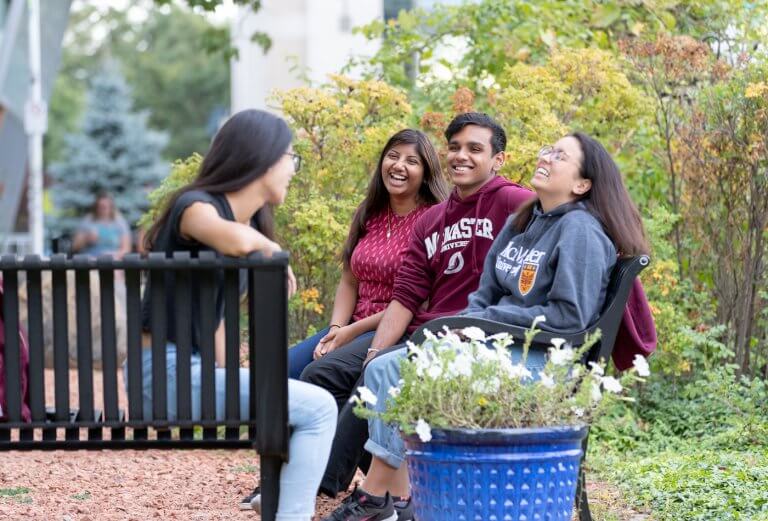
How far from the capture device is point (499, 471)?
10.6 feet

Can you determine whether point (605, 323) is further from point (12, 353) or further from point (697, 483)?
point (12, 353)

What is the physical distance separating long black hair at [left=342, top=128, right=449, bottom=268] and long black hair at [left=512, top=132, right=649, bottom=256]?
3.10 feet

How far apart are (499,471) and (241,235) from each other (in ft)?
3.09

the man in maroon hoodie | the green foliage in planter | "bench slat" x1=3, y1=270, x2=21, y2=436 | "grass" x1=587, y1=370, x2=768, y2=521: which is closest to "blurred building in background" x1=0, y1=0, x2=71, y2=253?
"grass" x1=587, y1=370, x2=768, y2=521

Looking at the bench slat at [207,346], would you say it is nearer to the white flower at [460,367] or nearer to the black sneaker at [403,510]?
the white flower at [460,367]

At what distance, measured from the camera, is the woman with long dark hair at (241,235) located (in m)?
3.26

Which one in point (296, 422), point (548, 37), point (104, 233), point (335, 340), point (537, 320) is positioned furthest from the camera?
point (104, 233)

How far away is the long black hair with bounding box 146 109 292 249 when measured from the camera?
11.0ft

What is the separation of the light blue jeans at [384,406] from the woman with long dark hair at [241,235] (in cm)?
64

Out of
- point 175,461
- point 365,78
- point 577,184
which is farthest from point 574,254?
point 365,78

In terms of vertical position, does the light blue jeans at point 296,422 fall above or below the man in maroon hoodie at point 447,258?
below

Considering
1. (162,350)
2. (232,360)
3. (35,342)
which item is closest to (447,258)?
(232,360)

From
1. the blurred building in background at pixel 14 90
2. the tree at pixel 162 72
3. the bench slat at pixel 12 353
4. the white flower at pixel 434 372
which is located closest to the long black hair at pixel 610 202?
the white flower at pixel 434 372

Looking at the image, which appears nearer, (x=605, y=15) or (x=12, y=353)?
(x=12, y=353)
